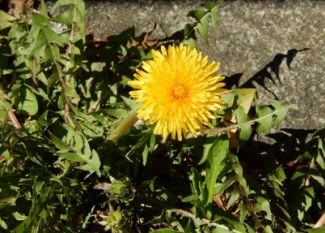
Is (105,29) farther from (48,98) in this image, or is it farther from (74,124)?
(74,124)

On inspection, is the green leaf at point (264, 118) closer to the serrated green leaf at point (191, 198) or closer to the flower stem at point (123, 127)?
the serrated green leaf at point (191, 198)

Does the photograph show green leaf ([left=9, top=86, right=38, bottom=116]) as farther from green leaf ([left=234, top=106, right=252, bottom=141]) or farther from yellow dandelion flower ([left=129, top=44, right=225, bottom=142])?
green leaf ([left=234, top=106, right=252, bottom=141])

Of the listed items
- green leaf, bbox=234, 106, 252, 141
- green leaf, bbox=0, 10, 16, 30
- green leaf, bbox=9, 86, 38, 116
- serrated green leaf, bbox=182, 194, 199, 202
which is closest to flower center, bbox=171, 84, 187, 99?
green leaf, bbox=234, 106, 252, 141

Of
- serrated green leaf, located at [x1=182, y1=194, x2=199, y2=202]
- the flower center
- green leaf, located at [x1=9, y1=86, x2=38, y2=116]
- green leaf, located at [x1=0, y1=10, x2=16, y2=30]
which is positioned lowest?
serrated green leaf, located at [x1=182, y1=194, x2=199, y2=202]

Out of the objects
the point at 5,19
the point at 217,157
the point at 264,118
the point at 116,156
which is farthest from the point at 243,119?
the point at 5,19

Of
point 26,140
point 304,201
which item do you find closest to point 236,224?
point 304,201

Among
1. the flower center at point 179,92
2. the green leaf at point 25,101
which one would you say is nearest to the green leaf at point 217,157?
the flower center at point 179,92
